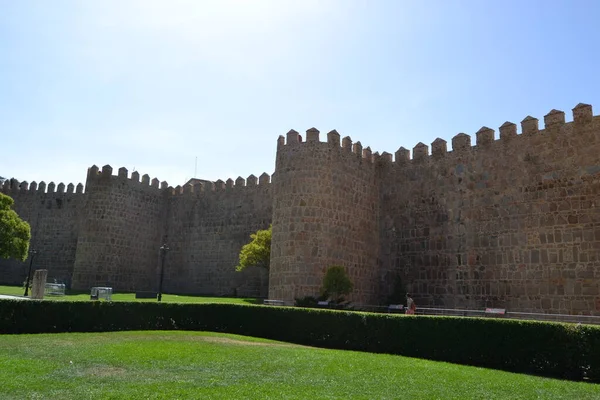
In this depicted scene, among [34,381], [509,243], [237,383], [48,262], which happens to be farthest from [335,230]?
[48,262]

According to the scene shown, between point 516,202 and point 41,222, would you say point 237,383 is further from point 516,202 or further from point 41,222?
point 41,222

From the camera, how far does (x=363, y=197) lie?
21797 mm

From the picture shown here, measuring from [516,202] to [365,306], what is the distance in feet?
23.5

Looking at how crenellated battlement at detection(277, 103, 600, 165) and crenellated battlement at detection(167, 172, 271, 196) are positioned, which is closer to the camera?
crenellated battlement at detection(277, 103, 600, 165)

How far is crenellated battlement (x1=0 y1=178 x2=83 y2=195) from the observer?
33.8 meters

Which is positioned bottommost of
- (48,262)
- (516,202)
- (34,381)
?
(34,381)

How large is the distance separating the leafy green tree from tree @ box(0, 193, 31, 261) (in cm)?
1882

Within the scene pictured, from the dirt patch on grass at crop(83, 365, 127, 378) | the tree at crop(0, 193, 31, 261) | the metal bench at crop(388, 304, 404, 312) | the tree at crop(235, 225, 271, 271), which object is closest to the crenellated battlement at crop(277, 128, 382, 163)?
the tree at crop(235, 225, 271, 271)

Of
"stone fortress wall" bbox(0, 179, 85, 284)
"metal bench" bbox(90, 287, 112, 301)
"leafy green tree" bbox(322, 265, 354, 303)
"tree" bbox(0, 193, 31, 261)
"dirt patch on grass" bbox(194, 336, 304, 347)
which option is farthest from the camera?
"stone fortress wall" bbox(0, 179, 85, 284)

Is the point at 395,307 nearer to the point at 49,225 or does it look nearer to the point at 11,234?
the point at 11,234

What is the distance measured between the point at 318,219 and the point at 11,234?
61.2ft

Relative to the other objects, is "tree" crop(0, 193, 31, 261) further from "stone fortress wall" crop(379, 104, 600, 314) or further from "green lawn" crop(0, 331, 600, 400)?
"stone fortress wall" crop(379, 104, 600, 314)

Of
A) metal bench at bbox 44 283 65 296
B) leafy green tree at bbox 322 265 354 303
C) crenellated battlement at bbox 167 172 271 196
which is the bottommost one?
metal bench at bbox 44 283 65 296

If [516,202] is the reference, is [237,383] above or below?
below
